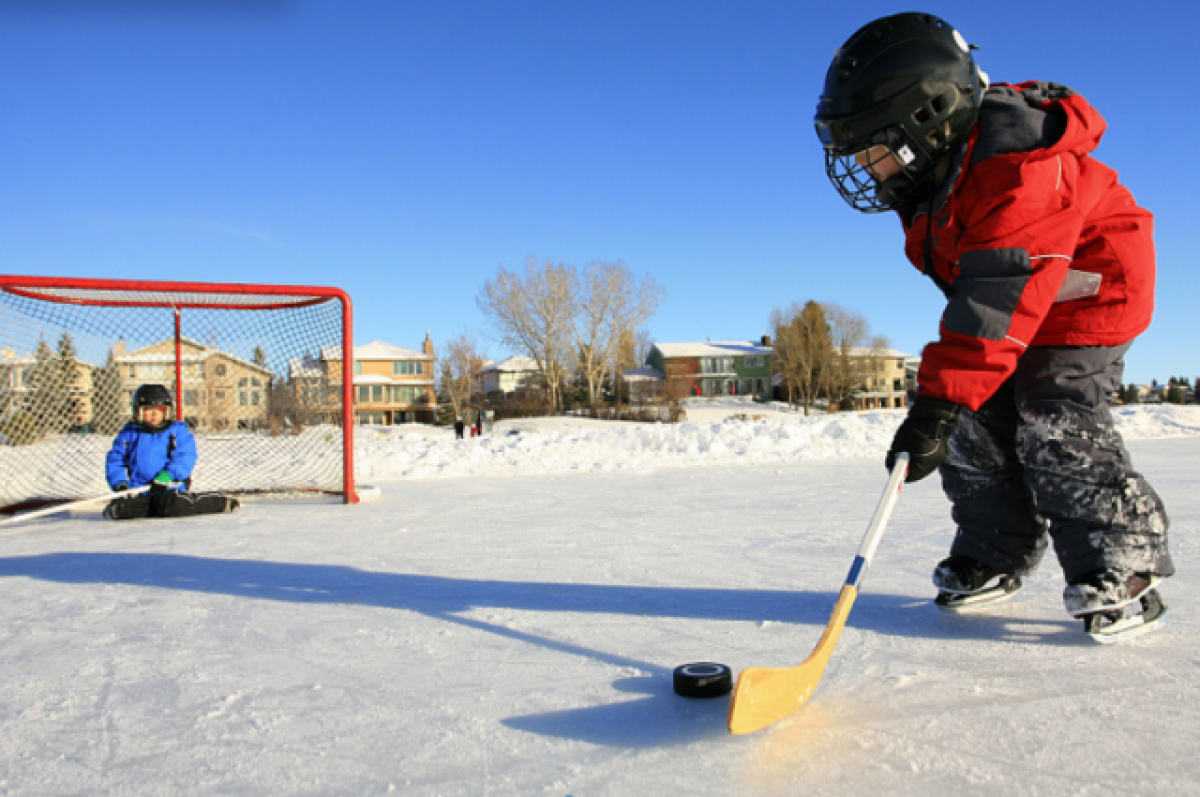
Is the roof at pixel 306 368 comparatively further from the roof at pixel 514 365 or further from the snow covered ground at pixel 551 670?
the roof at pixel 514 365

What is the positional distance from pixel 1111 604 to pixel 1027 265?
0.74 meters

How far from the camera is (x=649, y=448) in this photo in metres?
8.73

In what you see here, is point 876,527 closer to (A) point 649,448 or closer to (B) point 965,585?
(B) point 965,585

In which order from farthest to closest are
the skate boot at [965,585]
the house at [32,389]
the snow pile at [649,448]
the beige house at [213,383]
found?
the snow pile at [649,448] → the beige house at [213,383] → the house at [32,389] → the skate boot at [965,585]

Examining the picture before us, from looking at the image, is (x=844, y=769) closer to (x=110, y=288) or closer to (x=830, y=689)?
(x=830, y=689)

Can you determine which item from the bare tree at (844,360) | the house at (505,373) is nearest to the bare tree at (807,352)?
the bare tree at (844,360)

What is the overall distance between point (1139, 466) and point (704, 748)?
617cm

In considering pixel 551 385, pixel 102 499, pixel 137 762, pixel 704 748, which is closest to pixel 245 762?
pixel 137 762

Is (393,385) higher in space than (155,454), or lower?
higher

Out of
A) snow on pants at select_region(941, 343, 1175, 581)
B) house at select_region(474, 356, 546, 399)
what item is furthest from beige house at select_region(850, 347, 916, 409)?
snow on pants at select_region(941, 343, 1175, 581)

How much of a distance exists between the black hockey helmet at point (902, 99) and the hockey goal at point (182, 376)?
162 inches

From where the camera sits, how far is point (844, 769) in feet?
3.57

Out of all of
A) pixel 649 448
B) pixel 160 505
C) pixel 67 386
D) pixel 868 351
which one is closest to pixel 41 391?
pixel 67 386

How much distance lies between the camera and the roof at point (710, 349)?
177 feet
